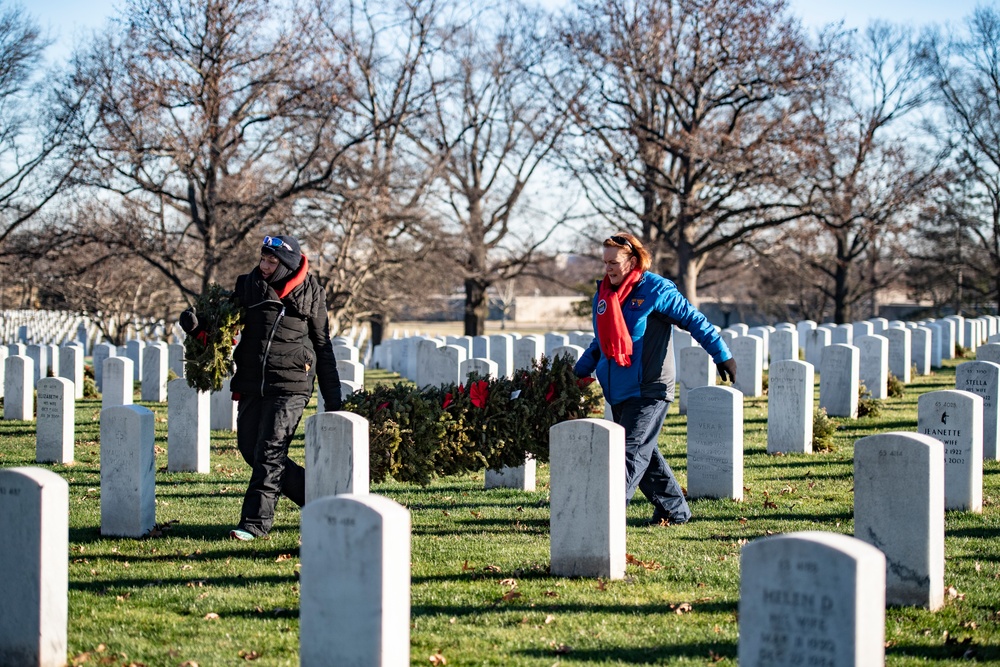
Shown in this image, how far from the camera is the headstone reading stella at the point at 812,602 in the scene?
12.0 feet

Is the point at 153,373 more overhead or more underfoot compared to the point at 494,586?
more overhead

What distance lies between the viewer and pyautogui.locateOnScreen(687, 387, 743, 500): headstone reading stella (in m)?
8.57

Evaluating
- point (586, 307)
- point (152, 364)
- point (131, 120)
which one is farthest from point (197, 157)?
point (586, 307)

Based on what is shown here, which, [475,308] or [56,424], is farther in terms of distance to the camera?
[475,308]

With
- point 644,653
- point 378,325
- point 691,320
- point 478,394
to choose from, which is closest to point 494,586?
point 644,653

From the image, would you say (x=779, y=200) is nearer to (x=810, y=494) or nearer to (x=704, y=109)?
(x=704, y=109)

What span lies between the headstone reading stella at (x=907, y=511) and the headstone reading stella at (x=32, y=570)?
418cm

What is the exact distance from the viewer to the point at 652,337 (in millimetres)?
7129

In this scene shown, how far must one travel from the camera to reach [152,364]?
1752cm

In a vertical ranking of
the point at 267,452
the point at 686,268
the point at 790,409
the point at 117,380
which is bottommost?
the point at 267,452

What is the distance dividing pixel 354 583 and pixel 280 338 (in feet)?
10.3

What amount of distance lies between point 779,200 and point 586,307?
11741mm

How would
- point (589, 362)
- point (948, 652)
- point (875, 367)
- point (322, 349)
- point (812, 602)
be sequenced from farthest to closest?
point (875, 367), point (589, 362), point (322, 349), point (948, 652), point (812, 602)

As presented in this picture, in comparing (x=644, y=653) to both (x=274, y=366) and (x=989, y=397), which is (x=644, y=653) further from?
(x=989, y=397)
